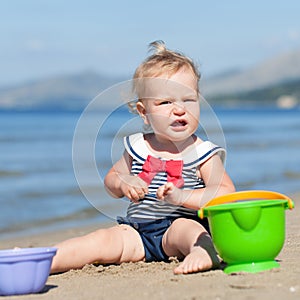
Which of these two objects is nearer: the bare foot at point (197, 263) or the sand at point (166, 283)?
the sand at point (166, 283)

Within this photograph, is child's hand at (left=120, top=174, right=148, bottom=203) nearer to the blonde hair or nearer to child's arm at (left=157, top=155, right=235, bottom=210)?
child's arm at (left=157, top=155, right=235, bottom=210)

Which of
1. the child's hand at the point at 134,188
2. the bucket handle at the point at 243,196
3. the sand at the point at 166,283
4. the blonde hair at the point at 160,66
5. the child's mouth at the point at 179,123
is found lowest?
the sand at the point at 166,283

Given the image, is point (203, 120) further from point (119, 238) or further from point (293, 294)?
point (293, 294)

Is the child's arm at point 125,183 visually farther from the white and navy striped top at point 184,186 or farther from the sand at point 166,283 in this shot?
the sand at point 166,283

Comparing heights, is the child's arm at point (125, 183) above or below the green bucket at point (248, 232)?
above

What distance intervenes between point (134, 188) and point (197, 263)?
25.9 inches

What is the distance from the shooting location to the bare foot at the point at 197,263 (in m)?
3.87

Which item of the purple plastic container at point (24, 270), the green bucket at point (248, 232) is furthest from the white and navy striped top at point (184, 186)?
the purple plastic container at point (24, 270)

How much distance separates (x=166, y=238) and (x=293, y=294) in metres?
1.24

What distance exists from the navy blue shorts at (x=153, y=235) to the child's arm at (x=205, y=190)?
0.77ft

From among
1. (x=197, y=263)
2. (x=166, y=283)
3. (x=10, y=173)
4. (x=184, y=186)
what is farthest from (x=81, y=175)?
(x=10, y=173)

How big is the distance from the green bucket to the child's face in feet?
2.45

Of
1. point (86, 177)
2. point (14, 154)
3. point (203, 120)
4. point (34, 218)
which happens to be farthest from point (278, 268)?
point (14, 154)

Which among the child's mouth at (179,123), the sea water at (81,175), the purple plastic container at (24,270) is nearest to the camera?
the purple plastic container at (24,270)
